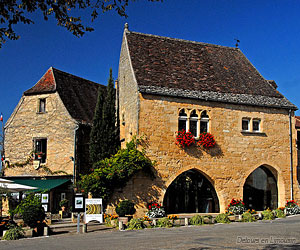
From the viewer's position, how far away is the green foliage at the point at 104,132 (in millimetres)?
21859

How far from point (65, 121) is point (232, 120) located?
981 centimetres

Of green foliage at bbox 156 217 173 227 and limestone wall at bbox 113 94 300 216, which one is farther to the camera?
limestone wall at bbox 113 94 300 216

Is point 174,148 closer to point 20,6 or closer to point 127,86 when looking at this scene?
point 127,86

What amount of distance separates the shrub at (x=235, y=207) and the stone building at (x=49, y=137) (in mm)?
8940

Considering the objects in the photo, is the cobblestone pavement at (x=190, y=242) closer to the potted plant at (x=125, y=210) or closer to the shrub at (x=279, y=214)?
the potted plant at (x=125, y=210)

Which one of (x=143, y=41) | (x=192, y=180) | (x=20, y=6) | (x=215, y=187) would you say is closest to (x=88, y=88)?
(x=143, y=41)

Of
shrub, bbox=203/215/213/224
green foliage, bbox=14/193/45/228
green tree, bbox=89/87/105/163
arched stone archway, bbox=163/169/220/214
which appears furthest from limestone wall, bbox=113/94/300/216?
green foliage, bbox=14/193/45/228

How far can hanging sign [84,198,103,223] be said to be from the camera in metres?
15.8

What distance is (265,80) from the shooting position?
22891mm

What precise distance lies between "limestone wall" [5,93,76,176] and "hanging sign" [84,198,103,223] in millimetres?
7094

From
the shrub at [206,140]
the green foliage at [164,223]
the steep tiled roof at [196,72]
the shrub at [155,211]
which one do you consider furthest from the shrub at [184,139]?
the green foliage at [164,223]

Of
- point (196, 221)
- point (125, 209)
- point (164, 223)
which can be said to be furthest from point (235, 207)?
point (125, 209)

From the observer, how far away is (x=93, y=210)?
53.6ft

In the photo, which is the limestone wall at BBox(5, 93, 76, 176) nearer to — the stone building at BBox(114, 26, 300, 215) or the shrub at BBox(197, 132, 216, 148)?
the stone building at BBox(114, 26, 300, 215)
